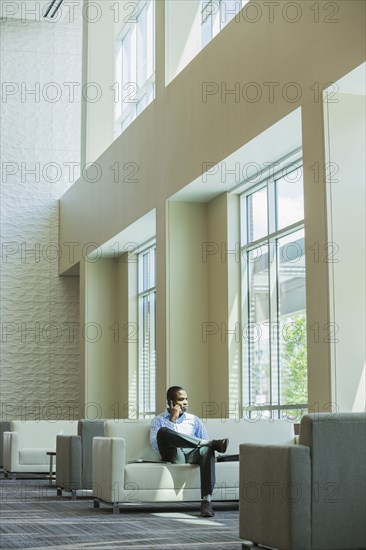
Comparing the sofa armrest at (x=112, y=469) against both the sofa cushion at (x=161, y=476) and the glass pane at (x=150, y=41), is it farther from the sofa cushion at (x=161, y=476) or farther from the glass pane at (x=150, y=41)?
the glass pane at (x=150, y=41)

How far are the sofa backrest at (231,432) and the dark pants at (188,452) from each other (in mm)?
298

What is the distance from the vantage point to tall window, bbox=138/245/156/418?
1330cm

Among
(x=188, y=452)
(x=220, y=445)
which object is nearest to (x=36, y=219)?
(x=188, y=452)

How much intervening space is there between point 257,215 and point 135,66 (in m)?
4.93

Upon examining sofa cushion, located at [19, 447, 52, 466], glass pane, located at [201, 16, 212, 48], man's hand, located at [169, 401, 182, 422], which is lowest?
sofa cushion, located at [19, 447, 52, 466]

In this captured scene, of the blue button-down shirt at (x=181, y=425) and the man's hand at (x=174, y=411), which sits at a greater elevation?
the man's hand at (x=174, y=411)

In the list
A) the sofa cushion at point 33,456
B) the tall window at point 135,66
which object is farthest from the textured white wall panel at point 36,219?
the sofa cushion at point 33,456

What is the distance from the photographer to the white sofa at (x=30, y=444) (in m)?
10.9

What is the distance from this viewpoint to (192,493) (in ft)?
23.2

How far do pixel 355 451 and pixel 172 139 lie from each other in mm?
6404

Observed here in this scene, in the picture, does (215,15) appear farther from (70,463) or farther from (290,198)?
(70,463)

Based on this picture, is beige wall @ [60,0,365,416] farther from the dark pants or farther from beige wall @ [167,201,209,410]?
the dark pants

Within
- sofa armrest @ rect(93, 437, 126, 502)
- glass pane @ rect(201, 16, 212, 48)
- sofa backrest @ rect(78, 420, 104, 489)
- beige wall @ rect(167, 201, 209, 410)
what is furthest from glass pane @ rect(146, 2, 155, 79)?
sofa armrest @ rect(93, 437, 126, 502)

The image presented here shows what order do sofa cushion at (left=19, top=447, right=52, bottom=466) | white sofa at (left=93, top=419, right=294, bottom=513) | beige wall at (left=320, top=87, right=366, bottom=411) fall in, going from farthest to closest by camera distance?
sofa cushion at (left=19, top=447, right=52, bottom=466) < white sofa at (left=93, top=419, right=294, bottom=513) < beige wall at (left=320, top=87, right=366, bottom=411)
